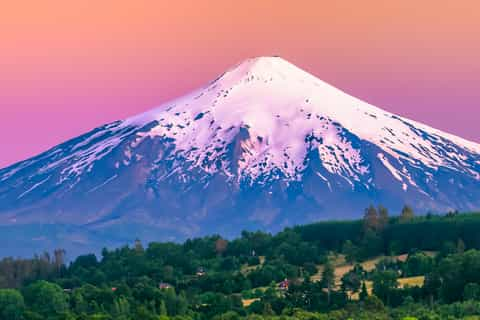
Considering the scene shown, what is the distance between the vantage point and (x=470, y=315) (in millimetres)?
152500

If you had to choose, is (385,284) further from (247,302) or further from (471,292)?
(247,302)

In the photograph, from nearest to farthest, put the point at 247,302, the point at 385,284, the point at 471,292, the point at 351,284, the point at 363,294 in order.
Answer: the point at 471,292, the point at 363,294, the point at 385,284, the point at 351,284, the point at 247,302

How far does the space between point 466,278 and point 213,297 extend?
113ft

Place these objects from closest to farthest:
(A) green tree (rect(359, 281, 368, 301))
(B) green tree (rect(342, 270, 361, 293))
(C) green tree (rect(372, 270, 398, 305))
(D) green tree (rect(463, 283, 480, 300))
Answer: (D) green tree (rect(463, 283, 480, 300))
(A) green tree (rect(359, 281, 368, 301))
(C) green tree (rect(372, 270, 398, 305))
(B) green tree (rect(342, 270, 361, 293))

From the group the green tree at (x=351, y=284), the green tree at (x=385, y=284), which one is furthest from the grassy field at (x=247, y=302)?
the green tree at (x=385, y=284)

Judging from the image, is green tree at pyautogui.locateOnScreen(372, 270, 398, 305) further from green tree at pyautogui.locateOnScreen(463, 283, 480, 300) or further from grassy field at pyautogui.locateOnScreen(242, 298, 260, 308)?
grassy field at pyautogui.locateOnScreen(242, 298, 260, 308)

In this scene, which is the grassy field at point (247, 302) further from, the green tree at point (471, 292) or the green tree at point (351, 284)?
the green tree at point (471, 292)

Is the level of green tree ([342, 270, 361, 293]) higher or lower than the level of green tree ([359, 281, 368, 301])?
higher

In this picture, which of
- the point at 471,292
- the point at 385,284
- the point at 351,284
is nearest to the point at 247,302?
the point at 351,284

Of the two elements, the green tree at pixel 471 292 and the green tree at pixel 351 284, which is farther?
the green tree at pixel 351 284

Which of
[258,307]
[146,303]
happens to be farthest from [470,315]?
[146,303]

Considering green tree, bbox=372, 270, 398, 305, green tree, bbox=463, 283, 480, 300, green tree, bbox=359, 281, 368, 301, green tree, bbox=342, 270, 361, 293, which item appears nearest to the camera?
green tree, bbox=463, 283, 480, 300

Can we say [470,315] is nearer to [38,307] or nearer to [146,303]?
[146,303]

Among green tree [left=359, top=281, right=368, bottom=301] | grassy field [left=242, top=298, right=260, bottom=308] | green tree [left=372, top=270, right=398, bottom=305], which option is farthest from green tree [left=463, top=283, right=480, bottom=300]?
grassy field [left=242, top=298, right=260, bottom=308]
